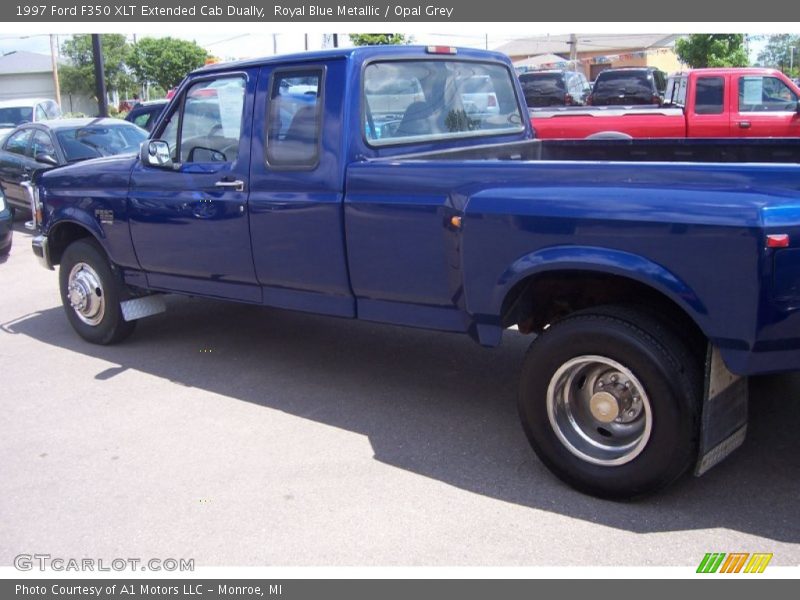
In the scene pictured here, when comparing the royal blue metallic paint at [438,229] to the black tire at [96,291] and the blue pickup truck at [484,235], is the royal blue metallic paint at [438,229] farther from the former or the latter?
the black tire at [96,291]

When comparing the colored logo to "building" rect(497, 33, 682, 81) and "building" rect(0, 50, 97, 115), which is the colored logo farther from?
"building" rect(0, 50, 97, 115)

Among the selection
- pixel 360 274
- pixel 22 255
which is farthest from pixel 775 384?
pixel 22 255

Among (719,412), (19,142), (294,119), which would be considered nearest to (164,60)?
(19,142)

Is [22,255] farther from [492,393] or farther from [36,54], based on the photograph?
[36,54]

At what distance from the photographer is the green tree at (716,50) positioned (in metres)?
31.0

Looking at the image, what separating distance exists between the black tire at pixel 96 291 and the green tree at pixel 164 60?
39.3m

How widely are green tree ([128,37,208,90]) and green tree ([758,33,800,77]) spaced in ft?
113

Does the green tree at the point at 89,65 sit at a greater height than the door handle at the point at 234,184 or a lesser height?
greater

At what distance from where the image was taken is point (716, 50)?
31.6 meters

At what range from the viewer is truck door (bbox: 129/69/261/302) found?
4992 millimetres

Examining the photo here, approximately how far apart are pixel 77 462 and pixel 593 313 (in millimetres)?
2819

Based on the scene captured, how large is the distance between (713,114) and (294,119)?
7.85 metres

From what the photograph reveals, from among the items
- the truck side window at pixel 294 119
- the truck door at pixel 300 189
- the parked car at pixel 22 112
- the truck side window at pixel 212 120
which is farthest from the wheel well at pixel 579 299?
the parked car at pixel 22 112

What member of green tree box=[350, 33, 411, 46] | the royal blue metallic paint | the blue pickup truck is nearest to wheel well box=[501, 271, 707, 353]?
the blue pickup truck
